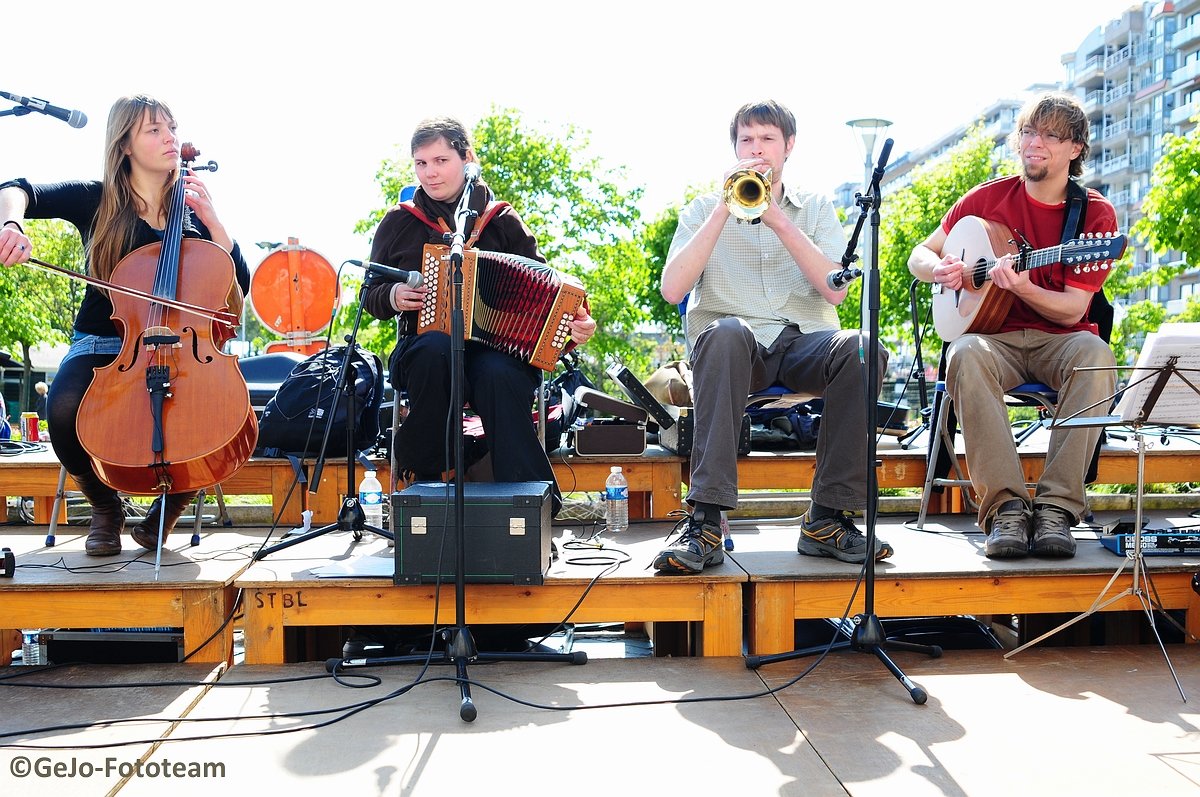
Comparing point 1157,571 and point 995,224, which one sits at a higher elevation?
point 995,224

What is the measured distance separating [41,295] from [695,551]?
23315 millimetres

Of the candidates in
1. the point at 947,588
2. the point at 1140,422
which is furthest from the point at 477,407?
the point at 1140,422

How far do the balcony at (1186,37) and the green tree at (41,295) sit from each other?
47.0 m

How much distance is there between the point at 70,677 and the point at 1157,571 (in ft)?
11.0

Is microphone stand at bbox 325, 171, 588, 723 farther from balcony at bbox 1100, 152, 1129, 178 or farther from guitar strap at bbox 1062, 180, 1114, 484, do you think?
balcony at bbox 1100, 152, 1129, 178

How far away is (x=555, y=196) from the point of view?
49.4 ft

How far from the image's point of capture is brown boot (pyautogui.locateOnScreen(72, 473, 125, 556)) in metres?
3.10

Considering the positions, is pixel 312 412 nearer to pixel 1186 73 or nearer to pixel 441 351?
pixel 441 351

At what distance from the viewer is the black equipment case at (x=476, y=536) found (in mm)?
2627

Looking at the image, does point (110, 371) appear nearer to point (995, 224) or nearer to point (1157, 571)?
point (995, 224)

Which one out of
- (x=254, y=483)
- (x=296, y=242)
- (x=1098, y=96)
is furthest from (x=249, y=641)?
(x=1098, y=96)

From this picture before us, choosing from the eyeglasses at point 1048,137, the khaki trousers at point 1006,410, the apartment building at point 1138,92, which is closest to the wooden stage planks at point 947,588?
the khaki trousers at point 1006,410

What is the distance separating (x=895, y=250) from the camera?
20.3 metres

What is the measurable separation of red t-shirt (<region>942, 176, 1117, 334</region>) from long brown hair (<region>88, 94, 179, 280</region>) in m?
3.03
